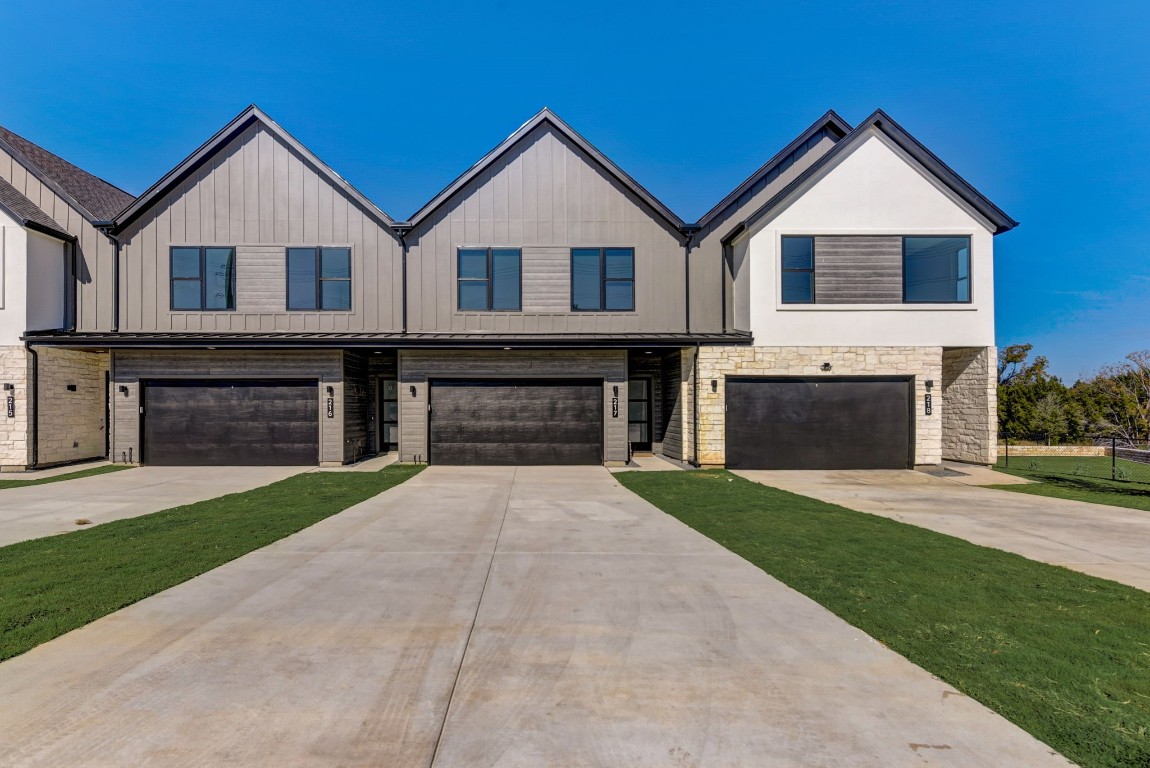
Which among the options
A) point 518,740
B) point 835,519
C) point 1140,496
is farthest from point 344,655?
point 1140,496

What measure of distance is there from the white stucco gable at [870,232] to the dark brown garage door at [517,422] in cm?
515

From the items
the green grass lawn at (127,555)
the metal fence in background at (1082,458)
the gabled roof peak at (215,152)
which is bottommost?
the metal fence in background at (1082,458)

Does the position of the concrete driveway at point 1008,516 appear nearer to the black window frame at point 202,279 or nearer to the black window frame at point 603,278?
the black window frame at point 603,278

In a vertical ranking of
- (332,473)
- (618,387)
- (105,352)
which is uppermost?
(105,352)

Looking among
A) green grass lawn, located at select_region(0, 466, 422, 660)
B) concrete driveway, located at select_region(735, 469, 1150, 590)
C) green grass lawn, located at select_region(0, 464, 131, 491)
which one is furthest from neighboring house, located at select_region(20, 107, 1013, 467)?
green grass lawn, located at select_region(0, 466, 422, 660)

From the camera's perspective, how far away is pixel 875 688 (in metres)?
3.42

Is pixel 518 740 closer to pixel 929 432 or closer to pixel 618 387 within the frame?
pixel 618 387

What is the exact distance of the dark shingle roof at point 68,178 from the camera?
14.8m

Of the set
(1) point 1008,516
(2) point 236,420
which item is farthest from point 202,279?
(1) point 1008,516

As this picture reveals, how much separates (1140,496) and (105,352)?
25.5 meters

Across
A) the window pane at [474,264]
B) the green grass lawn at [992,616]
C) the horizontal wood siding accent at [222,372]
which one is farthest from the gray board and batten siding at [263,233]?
the green grass lawn at [992,616]

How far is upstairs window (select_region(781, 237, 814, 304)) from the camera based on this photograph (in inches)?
567

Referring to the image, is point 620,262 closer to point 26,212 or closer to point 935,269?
point 935,269

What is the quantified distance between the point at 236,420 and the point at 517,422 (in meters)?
7.65
